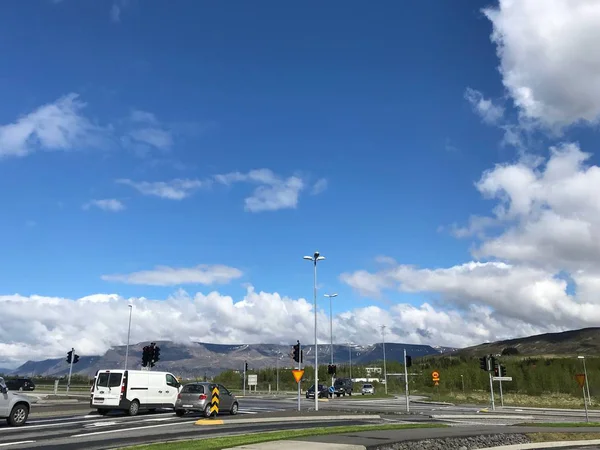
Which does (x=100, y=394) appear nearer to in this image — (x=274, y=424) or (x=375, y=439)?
(x=274, y=424)

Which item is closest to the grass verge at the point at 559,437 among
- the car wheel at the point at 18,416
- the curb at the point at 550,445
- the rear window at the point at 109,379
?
the curb at the point at 550,445

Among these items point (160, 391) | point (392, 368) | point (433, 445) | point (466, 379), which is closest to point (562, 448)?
point (433, 445)

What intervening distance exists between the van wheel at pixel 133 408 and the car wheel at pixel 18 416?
729 cm

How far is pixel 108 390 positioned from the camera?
29.0 m

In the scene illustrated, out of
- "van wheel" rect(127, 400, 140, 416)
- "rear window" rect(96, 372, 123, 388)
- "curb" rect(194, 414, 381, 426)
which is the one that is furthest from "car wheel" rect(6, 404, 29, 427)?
"van wheel" rect(127, 400, 140, 416)

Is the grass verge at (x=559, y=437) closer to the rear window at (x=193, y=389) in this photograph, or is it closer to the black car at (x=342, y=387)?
the rear window at (x=193, y=389)

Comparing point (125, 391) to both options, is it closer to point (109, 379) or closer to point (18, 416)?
point (109, 379)

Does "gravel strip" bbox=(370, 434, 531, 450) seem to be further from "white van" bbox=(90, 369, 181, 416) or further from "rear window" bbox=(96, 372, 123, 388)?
"rear window" bbox=(96, 372, 123, 388)

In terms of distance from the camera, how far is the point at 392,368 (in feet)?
542

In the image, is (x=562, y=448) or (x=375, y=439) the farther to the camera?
(x=562, y=448)

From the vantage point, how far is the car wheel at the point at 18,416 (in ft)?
72.1

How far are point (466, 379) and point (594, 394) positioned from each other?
36.2 metres

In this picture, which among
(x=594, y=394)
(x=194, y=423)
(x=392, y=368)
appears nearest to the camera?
(x=194, y=423)

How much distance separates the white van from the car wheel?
6.63 m
